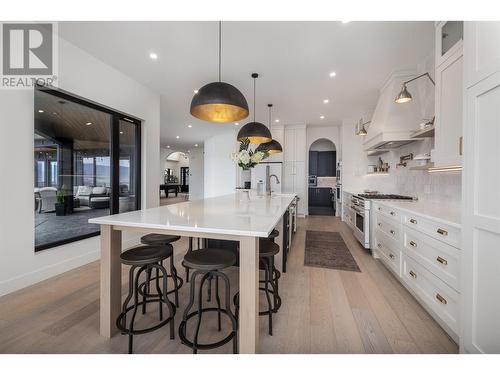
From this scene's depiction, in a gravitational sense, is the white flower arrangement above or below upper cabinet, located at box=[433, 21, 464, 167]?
below

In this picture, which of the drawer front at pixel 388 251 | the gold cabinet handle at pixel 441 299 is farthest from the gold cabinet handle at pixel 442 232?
the drawer front at pixel 388 251

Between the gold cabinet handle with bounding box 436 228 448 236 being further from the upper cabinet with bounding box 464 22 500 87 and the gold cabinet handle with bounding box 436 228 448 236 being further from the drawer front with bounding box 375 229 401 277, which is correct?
the upper cabinet with bounding box 464 22 500 87

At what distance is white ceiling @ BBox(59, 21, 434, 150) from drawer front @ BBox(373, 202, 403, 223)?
2051mm

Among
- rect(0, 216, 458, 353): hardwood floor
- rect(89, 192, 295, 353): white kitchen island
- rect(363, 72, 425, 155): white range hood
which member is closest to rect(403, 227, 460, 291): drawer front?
rect(0, 216, 458, 353): hardwood floor

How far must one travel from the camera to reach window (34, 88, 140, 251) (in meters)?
2.67

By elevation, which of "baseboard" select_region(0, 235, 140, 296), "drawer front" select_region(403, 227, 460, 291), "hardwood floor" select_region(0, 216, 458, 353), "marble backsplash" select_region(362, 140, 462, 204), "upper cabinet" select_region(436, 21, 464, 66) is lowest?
"hardwood floor" select_region(0, 216, 458, 353)

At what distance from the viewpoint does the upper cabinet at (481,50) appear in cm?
115

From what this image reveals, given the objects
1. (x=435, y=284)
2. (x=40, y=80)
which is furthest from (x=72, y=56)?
(x=435, y=284)

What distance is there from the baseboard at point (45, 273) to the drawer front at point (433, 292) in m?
3.89

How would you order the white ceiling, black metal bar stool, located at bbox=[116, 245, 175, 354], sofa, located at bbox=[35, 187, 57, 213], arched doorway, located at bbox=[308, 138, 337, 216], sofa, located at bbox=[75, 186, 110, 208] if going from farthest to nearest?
arched doorway, located at bbox=[308, 138, 337, 216] < sofa, located at bbox=[75, 186, 110, 208] < sofa, located at bbox=[35, 187, 57, 213] < the white ceiling < black metal bar stool, located at bbox=[116, 245, 175, 354]

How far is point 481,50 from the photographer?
4.03 feet

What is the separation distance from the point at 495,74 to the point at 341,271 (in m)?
2.36
